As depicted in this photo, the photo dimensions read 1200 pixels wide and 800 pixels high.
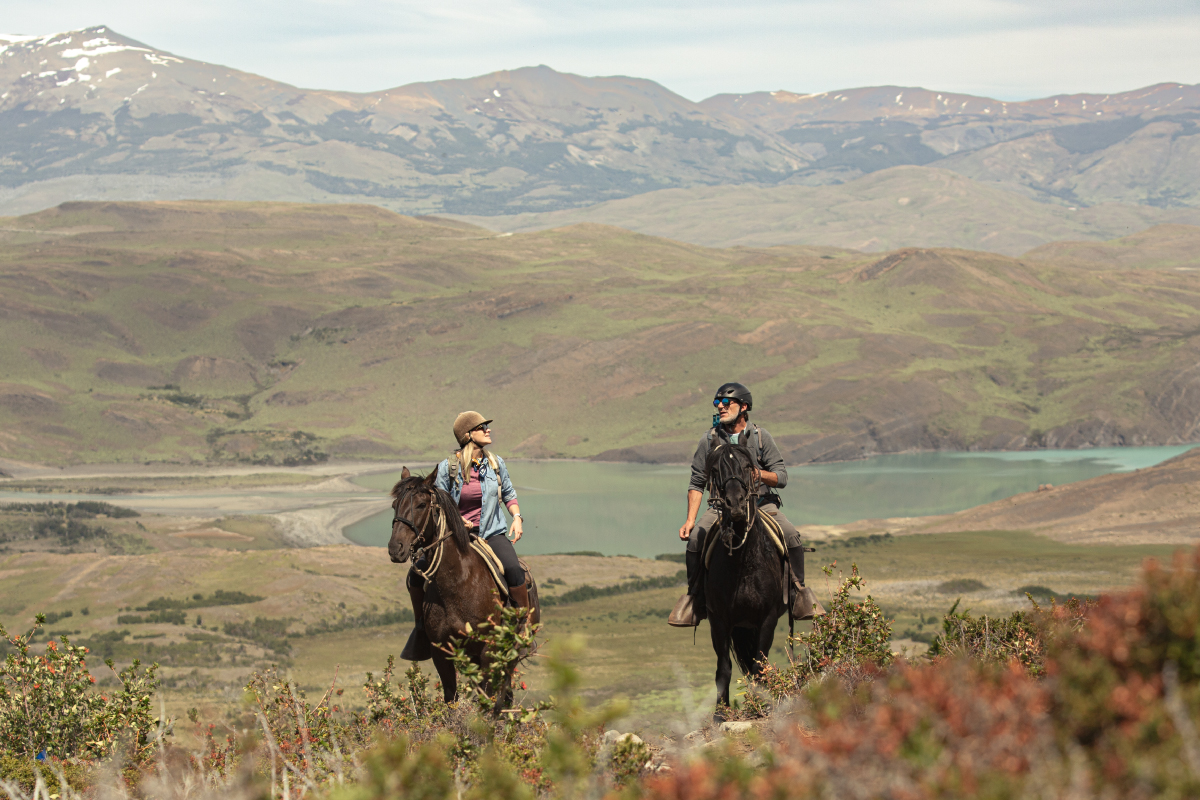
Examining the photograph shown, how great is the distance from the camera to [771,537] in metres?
12.7

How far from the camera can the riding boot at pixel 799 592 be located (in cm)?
1293

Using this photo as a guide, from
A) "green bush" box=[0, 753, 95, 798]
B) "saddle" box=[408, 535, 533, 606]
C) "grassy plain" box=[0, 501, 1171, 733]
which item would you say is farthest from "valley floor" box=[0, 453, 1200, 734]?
"green bush" box=[0, 753, 95, 798]

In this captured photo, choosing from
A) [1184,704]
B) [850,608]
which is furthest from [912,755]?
[850,608]

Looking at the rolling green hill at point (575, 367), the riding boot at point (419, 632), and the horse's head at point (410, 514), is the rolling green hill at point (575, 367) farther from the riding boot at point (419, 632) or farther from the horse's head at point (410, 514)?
the horse's head at point (410, 514)

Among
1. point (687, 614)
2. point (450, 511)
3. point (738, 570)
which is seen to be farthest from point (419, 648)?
point (738, 570)

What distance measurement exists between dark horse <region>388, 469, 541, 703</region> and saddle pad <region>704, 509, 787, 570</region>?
2.54 meters

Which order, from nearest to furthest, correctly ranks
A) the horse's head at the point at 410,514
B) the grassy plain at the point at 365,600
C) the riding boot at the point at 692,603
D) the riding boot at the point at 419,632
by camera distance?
the horse's head at the point at 410,514, the riding boot at the point at 419,632, the riding boot at the point at 692,603, the grassy plain at the point at 365,600

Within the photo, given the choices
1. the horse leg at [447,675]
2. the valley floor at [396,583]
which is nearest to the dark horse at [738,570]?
the horse leg at [447,675]

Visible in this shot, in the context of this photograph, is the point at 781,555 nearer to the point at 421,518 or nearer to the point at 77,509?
the point at 421,518

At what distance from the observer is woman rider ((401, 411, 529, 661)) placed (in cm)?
1184

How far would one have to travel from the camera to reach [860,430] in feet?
519

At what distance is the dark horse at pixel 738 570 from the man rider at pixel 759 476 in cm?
17

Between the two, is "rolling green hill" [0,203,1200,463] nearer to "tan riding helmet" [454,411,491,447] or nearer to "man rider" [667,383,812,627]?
"man rider" [667,383,812,627]

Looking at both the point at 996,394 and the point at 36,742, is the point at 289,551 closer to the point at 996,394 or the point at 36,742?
the point at 36,742
